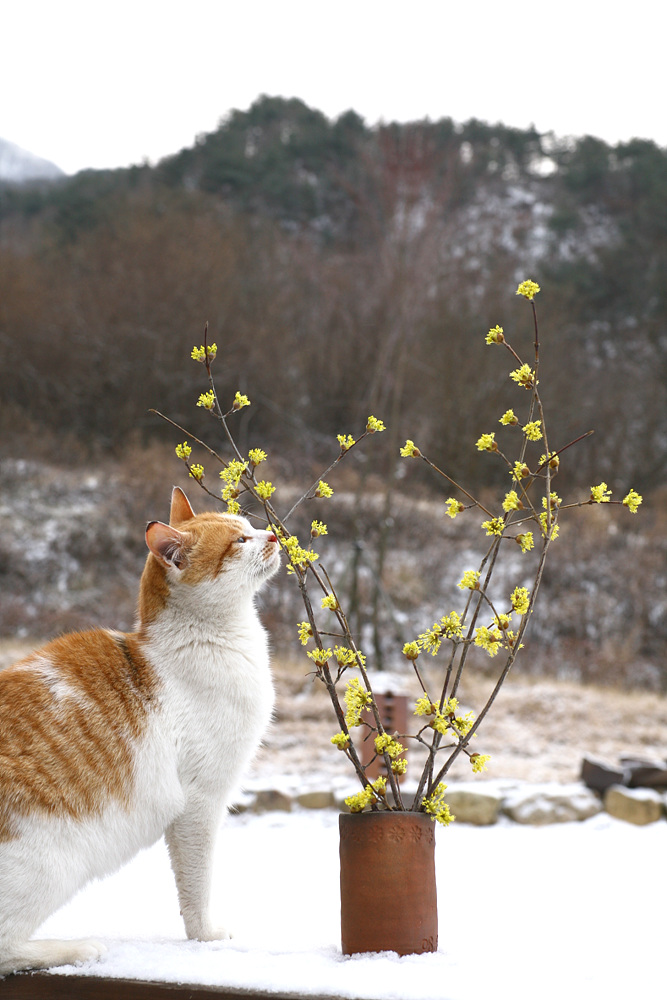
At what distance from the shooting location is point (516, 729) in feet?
17.2

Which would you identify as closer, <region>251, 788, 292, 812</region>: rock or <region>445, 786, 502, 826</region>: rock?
<region>445, 786, 502, 826</region>: rock

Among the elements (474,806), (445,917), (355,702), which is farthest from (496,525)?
(474,806)

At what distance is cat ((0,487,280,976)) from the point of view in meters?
1.35

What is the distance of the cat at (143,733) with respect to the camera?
1348 millimetres

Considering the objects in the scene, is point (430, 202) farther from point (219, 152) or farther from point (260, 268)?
point (219, 152)

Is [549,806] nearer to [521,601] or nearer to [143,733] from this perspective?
[521,601]

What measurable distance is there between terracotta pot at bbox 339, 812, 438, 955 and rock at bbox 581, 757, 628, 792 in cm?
296

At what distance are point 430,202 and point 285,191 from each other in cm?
854

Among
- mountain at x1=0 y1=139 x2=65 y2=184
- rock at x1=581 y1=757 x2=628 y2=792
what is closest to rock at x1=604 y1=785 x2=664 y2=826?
rock at x1=581 y1=757 x2=628 y2=792

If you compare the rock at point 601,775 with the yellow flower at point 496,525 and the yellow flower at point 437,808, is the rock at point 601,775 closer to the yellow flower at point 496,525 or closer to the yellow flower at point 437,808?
the yellow flower at point 437,808

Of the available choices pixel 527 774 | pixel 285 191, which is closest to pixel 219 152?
pixel 285 191

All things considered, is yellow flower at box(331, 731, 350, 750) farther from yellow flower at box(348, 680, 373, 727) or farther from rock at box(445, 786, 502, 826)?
rock at box(445, 786, 502, 826)

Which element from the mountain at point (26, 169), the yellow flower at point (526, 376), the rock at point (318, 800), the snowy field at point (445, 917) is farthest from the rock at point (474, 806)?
the mountain at point (26, 169)

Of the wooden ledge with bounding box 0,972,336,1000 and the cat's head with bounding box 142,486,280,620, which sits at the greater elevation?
the cat's head with bounding box 142,486,280,620
